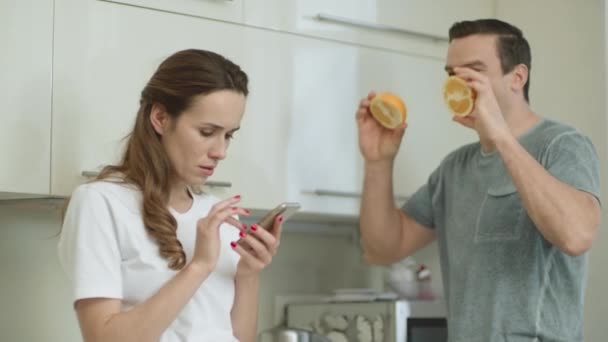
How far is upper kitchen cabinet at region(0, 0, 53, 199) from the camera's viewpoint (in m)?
1.96

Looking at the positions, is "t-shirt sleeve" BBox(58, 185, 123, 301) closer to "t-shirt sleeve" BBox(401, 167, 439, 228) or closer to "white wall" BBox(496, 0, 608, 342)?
"t-shirt sleeve" BBox(401, 167, 439, 228)

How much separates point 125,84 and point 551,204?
877 mm

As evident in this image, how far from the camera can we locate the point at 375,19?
248cm

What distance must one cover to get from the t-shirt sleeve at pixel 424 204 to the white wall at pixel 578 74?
378mm

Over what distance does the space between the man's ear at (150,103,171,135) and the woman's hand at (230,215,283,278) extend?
0.22m

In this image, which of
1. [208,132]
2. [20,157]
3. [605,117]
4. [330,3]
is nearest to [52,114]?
[20,157]

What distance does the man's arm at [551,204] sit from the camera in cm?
183

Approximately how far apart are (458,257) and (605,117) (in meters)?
0.54

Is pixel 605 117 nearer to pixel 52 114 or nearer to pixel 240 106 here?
pixel 240 106

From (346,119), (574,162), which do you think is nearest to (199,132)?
Result: (574,162)

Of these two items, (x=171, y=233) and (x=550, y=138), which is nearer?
(x=171, y=233)

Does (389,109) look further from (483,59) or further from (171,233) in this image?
(171,233)

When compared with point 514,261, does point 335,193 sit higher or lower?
higher

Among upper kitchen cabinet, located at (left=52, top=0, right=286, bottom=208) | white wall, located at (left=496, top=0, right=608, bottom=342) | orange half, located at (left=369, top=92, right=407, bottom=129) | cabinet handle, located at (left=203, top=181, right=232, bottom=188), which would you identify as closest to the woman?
upper kitchen cabinet, located at (left=52, top=0, right=286, bottom=208)
